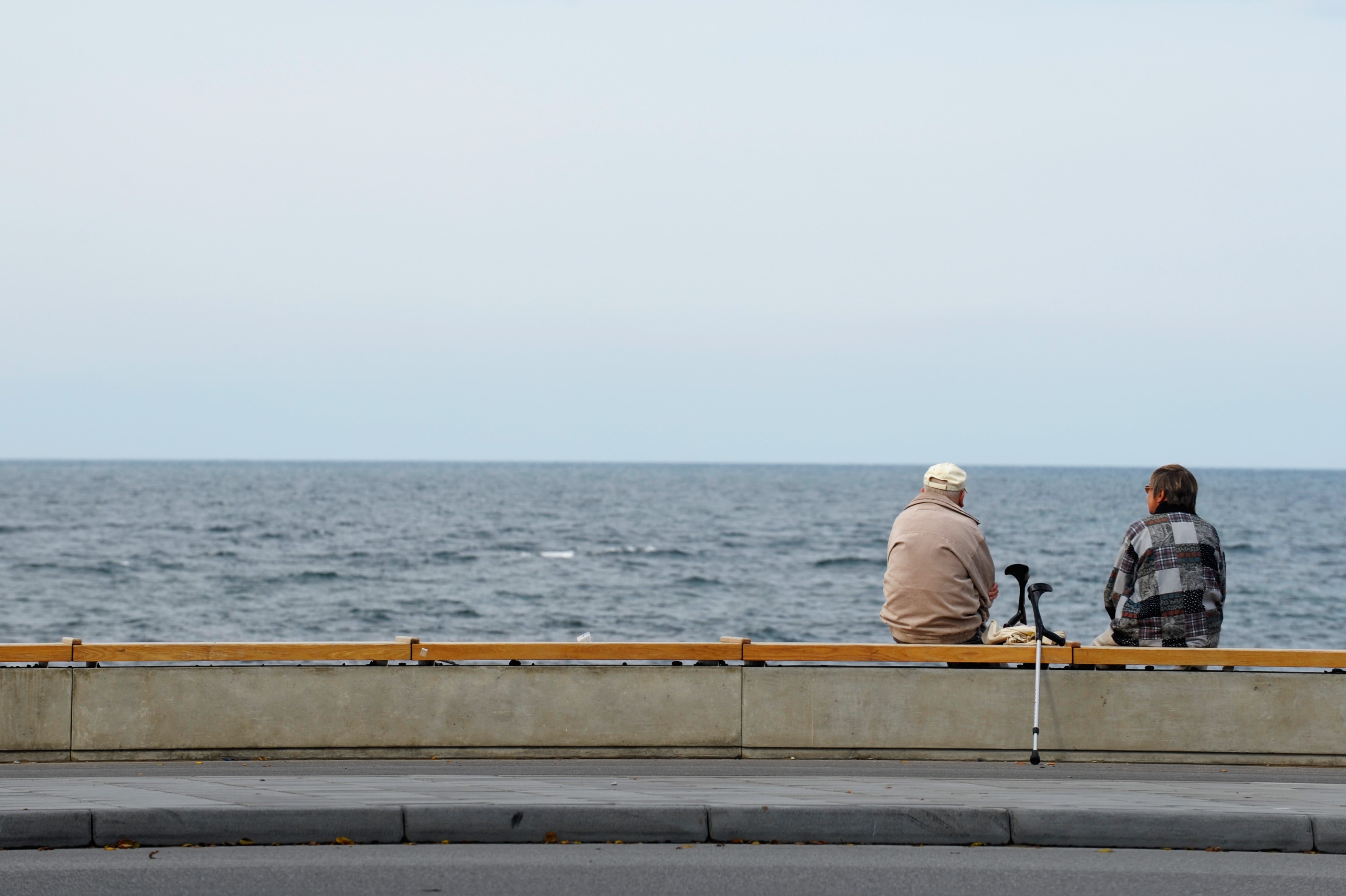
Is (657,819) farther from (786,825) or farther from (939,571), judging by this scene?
(939,571)

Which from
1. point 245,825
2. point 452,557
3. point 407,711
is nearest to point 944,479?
point 407,711

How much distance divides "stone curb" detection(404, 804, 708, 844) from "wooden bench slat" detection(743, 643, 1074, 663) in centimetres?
250

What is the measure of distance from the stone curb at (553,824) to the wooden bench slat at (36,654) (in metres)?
3.51

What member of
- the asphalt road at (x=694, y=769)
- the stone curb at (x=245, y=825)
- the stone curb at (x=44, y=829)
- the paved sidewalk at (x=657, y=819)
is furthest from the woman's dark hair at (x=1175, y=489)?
the stone curb at (x=44, y=829)

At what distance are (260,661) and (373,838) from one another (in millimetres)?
3442

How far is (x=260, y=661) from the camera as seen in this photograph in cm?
998

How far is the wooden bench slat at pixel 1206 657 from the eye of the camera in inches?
360

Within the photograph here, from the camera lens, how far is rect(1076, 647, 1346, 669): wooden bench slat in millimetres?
9148

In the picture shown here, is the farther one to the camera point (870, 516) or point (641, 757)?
point (870, 516)

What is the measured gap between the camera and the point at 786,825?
→ 273 inches

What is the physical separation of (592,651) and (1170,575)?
3408 mm

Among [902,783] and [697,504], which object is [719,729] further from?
[697,504]

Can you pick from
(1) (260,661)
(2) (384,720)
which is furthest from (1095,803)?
(1) (260,661)

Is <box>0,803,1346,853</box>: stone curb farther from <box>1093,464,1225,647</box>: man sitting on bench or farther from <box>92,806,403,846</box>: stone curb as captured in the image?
<box>1093,464,1225,647</box>: man sitting on bench
